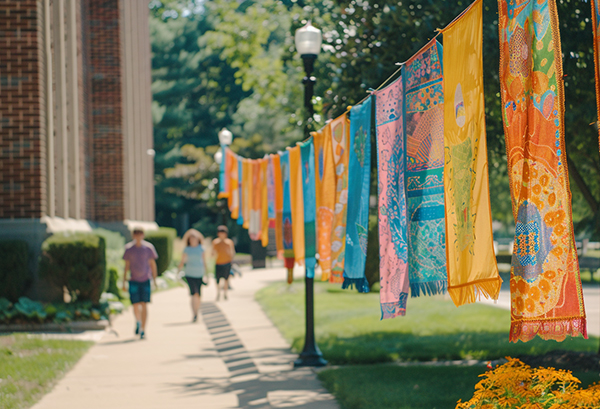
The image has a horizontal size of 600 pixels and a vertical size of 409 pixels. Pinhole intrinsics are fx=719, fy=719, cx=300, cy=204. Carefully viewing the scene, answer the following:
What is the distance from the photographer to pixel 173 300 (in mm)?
18234

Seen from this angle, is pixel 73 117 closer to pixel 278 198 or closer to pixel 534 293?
pixel 278 198

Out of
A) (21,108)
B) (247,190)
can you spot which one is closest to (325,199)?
(247,190)

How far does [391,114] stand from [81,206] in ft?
45.0

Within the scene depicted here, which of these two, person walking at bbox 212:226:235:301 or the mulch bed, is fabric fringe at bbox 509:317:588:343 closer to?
the mulch bed

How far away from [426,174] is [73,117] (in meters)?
13.3

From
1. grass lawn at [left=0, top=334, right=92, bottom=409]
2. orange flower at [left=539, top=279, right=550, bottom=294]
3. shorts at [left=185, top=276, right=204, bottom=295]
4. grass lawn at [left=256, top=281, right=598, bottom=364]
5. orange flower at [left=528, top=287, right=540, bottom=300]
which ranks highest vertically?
orange flower at [left=539, top=279, right=550, bottom=294]

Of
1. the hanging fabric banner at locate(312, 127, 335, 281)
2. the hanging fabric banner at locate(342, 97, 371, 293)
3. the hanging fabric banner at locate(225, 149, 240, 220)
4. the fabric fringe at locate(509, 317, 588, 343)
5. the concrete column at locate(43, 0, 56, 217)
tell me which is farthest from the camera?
the hanging fabric banner at locate(225, 149, 240, 220)

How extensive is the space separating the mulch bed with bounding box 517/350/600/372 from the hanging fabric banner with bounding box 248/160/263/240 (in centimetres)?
565

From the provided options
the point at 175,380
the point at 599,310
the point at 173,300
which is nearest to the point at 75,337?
the point at 175,380

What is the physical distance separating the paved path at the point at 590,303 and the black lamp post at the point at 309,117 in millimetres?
4190

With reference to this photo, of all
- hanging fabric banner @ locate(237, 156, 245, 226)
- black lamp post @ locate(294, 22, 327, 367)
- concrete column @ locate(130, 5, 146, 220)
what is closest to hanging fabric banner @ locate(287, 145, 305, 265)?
black lamp post @ locate(294, 22, 327, 367)

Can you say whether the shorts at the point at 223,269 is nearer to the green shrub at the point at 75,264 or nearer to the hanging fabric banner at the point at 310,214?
the green shrub at the point at 75,264

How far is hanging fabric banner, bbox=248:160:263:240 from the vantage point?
504 inches

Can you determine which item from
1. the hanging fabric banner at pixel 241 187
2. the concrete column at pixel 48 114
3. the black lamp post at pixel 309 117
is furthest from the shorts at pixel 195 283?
the black lamp post at pixel 309 117
